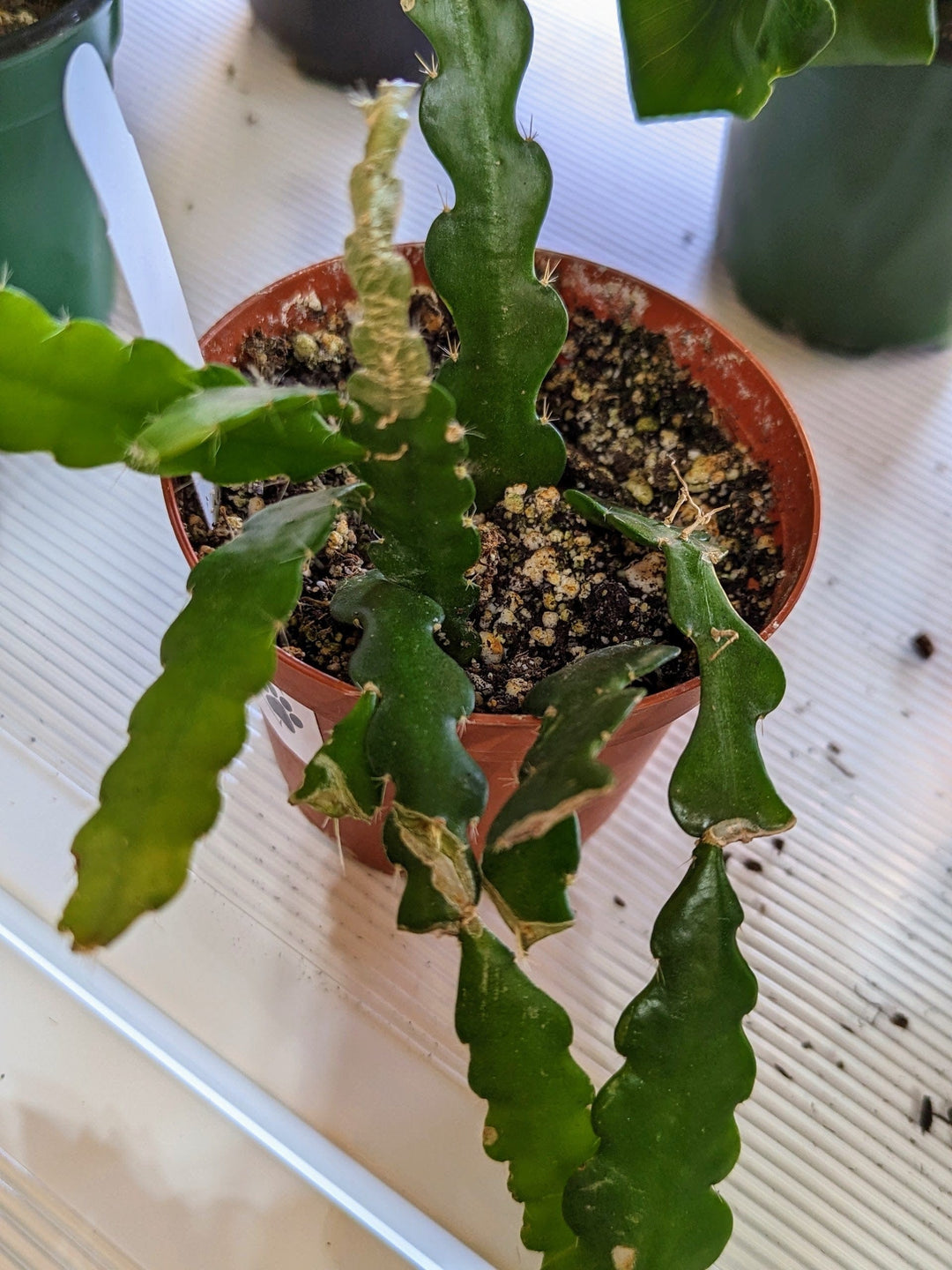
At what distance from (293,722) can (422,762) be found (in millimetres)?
230

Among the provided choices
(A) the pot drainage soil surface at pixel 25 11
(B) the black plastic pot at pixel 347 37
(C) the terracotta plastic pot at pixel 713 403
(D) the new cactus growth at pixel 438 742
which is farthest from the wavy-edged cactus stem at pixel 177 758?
(B) the black plastic pot at pixel 347 37

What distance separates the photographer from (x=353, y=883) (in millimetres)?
744

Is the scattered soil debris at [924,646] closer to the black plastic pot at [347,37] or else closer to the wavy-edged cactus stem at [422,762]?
the wavy-edged cactus stem at [422,762]

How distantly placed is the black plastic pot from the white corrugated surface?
0.55 ft

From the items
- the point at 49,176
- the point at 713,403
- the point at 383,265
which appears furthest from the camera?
the point at 49,176

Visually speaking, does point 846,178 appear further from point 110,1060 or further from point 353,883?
point 110,1060

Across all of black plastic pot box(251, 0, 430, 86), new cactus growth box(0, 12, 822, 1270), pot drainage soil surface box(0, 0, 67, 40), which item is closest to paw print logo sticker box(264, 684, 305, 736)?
new cactus growth box(0, 12, 822, 1270)

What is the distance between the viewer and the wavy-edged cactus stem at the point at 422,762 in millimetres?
427

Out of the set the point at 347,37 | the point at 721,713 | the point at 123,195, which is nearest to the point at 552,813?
the point at 721,713

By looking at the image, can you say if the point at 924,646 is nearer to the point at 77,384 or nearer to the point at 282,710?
the point at 282,710

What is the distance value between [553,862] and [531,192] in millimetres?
352

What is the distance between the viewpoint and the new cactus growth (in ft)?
1.35

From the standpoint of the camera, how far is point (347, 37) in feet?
3.58

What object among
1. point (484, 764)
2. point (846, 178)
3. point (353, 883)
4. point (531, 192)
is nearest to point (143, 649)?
point (353, 883)
